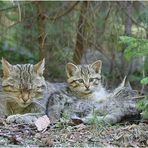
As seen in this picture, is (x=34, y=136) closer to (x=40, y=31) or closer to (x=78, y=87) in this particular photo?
(x=78, y=87)

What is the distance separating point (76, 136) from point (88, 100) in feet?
5.24

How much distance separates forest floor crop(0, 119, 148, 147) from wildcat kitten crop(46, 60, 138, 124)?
16.3 inches

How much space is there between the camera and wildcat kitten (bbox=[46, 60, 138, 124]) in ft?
20.1

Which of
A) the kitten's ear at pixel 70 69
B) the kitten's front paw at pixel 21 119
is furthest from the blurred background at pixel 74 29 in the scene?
the kitten's front paw at pixel 21 119

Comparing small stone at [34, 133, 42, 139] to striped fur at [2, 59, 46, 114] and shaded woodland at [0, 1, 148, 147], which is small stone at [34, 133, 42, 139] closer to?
striped fur at [2, 59, 46, 114]

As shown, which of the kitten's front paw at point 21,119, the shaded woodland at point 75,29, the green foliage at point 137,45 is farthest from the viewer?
the shaded woodland at point 75,29

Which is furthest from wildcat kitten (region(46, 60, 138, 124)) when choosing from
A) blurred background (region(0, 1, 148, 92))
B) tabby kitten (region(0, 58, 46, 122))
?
blurred background (region(0, 1, 148, 92))

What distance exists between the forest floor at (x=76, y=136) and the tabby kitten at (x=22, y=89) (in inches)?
24.1

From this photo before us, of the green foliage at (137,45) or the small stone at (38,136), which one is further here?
the green foliage at (137,45)

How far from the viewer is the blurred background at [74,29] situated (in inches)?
370

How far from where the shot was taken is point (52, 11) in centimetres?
1000

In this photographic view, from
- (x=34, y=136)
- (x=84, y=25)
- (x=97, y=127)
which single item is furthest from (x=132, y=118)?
(x=84, y=25)

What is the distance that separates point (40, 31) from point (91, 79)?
281 centimetres

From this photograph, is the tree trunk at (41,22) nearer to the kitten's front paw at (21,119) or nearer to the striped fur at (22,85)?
the striped fur at (22,85)
